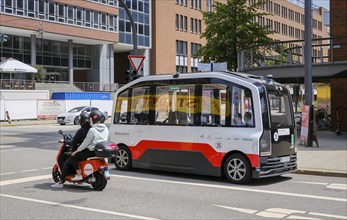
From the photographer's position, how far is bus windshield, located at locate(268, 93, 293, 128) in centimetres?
1045

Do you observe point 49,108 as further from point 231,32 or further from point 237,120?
point 237,120

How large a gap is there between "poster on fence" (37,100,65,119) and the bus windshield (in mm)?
34153

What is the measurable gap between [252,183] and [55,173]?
4266 millimetres

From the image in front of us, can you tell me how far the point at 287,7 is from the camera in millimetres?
94062

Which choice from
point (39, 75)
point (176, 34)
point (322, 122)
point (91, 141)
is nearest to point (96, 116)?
point (91, 141)

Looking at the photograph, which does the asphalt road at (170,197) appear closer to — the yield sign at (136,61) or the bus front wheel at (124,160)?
the bus front wheel at (124,160)

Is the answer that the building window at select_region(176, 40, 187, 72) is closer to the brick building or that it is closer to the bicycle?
the brick building

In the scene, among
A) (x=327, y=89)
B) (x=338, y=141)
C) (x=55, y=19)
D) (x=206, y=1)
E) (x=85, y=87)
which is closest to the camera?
(x=338, y=141)

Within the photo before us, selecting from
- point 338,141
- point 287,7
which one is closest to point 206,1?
point 287,7

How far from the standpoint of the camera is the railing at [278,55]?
20.1 metres

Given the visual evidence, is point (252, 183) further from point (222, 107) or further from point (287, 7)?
Result: point (287, 7)

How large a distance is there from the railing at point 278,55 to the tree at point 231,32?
4568mm

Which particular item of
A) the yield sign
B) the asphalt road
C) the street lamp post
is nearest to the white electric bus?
the asphalt road

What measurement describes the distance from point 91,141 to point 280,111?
4366 millimetres
